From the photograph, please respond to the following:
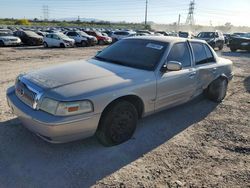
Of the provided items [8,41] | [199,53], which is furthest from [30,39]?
[199,53]

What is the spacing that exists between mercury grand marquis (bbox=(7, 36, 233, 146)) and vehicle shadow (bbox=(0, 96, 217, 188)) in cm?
24

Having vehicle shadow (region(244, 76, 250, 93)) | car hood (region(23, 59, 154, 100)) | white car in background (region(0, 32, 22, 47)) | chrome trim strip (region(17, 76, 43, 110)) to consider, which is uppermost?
car hood (region(23, 59, 154, 100))

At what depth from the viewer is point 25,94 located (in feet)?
11.7

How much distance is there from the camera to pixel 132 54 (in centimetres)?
451

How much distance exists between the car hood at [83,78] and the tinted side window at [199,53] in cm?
147

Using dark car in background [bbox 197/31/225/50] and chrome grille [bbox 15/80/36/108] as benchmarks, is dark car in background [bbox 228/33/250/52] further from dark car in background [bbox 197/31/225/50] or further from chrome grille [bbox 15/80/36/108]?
chrome grille [bbox 15/80/36/108]

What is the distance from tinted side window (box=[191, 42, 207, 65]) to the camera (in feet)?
16.6

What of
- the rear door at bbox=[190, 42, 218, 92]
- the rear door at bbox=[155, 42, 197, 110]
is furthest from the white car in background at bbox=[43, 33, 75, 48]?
the rear door at bbox=[155, 42, 197, 110]

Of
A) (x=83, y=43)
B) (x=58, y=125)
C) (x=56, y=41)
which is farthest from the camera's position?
(x=83, y=43)

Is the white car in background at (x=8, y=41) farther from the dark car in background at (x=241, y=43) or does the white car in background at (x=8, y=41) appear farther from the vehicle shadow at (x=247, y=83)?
the vehicle shadow at (x=247, y=83)

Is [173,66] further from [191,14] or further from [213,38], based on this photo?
[191,14]

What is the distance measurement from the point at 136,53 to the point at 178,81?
0.88 meters

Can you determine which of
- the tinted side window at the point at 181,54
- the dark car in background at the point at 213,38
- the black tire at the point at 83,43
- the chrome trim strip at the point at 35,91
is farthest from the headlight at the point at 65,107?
the black tire at the point at 83,43

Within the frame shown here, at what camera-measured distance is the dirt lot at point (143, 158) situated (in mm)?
3072
